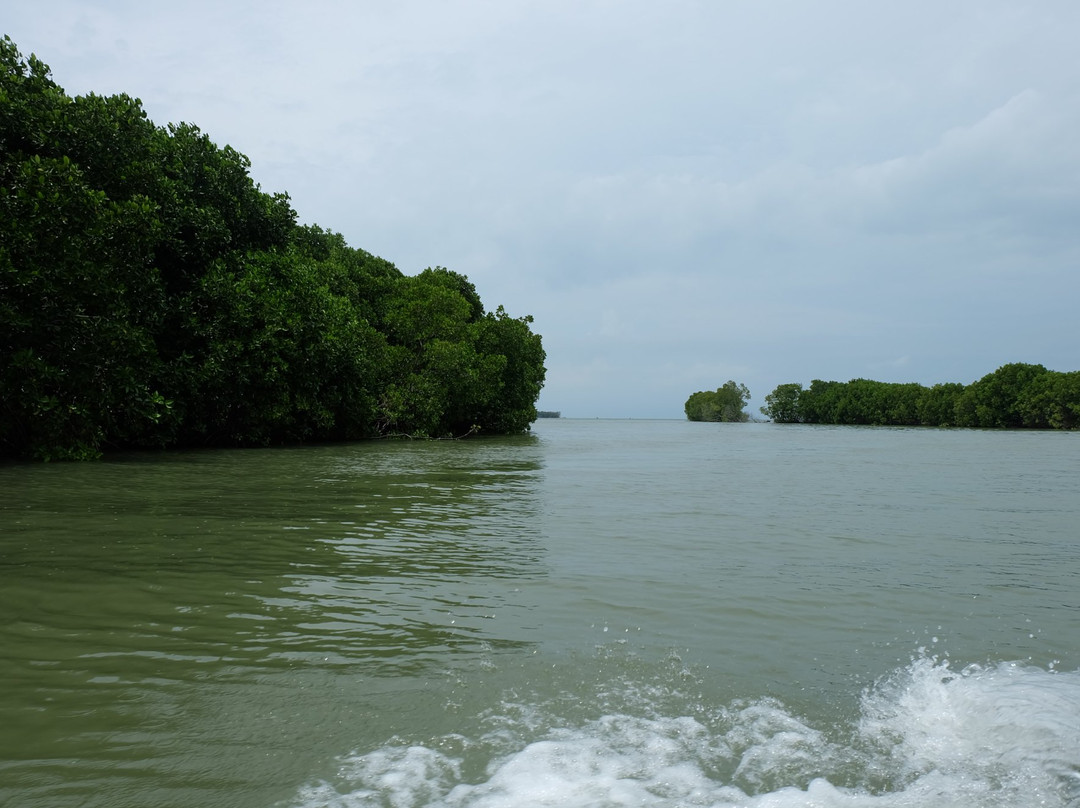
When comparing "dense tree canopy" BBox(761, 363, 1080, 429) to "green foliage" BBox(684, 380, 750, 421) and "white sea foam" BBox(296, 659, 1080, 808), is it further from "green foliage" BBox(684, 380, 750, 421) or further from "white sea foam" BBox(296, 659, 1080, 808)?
"white sea foam" BBox(296, 659, 1080, 808)

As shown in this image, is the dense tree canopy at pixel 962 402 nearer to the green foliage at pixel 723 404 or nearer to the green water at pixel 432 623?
the green foliage at pixel 723 404

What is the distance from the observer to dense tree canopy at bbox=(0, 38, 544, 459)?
15914 millimetres

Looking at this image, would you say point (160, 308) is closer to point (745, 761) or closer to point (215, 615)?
point (215, 615)

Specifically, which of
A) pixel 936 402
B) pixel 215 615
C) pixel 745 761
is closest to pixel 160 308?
pixel 215 615

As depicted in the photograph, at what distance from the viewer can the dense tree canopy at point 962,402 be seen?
8644 centimetres

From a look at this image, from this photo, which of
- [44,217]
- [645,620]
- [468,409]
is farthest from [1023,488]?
[468,409]

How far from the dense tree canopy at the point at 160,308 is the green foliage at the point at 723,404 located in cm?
13244

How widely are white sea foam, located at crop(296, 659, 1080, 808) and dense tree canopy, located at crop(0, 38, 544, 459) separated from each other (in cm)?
1631

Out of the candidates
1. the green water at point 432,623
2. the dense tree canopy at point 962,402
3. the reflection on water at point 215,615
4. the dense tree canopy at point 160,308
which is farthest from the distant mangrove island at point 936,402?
the reflection on water at point 215,615

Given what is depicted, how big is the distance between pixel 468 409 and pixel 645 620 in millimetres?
36822

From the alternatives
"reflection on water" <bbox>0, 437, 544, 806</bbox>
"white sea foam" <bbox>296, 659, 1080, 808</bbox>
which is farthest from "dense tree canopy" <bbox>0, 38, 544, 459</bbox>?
"white sea foam" <bbox>296, 659, 1080, 808</bbox>

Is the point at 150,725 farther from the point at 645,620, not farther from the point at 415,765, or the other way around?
the point at 645,620

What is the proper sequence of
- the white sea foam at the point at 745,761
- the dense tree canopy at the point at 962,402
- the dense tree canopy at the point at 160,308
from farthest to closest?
A: the dense tree canopy at the point at 962,402, the dense tree canopy at the point at 160,308, the white sea foam at the point at 745,761

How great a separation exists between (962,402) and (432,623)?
11025cm
